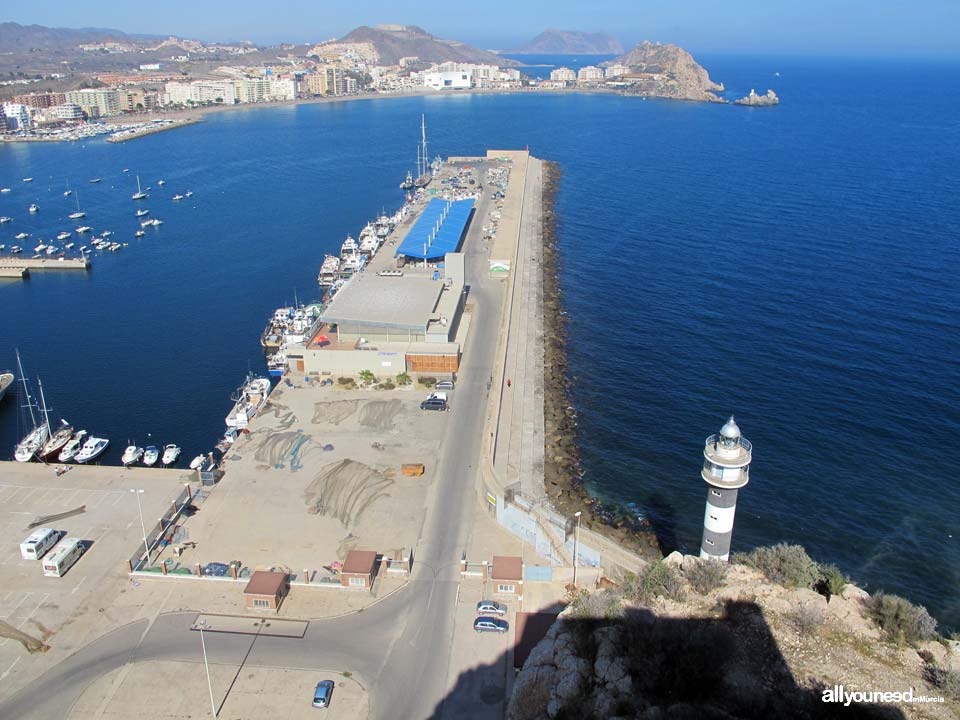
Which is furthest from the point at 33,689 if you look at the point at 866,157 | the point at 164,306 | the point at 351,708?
the point at 866,157

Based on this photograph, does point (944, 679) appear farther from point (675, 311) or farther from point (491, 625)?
point (675, 311)

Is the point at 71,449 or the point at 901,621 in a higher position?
the point at 901,621

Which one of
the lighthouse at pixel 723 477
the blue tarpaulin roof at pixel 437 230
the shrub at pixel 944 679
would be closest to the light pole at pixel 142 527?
the lighthouse at pixel 723 477

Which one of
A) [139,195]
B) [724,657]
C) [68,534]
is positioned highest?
[724,657]

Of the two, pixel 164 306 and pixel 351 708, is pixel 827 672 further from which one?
pixel 164 306

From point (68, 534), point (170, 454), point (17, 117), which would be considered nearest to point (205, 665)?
point (68, 534)

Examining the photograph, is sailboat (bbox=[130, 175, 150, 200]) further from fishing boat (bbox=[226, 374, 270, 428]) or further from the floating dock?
fishing boat (bbox=[226, 374, 270, 428])
